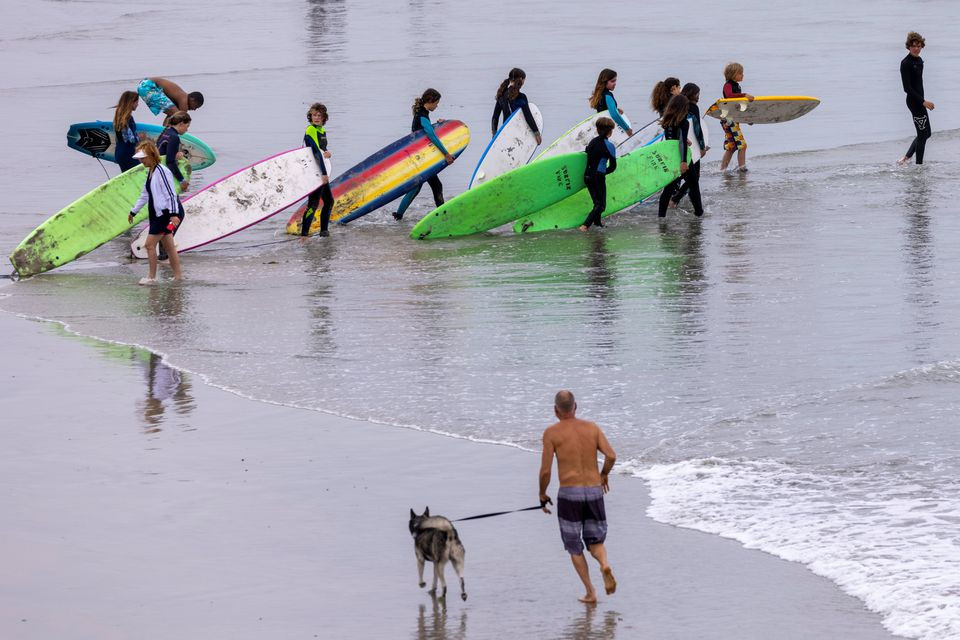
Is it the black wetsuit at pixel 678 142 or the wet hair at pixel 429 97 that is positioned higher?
the wet hair at pixel 429 97

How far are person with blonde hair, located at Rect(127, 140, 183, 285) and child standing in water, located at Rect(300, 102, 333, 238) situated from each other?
2.01 meters

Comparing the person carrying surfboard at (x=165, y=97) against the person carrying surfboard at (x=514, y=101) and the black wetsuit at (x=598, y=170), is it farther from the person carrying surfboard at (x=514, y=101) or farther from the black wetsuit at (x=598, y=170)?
the black wetsuit at (x=598, y=170)

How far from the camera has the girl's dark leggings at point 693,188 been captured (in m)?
16.4

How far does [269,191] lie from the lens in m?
16.4

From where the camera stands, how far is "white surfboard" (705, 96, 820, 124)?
18422mm

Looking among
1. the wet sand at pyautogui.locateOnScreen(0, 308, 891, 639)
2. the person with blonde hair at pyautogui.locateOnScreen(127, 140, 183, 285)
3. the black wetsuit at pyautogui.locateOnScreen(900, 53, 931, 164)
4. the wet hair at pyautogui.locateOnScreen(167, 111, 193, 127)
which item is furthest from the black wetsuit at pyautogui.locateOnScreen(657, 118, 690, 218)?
the wet sand at pyautogui.locateOnScreen(0, 308, 891, 639)

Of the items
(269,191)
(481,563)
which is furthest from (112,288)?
(481,563)

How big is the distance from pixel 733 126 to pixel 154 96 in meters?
7.38

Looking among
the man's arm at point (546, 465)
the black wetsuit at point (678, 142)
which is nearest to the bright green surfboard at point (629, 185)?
the black wetsuit at point (678, 142)

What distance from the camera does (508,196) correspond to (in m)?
16.2

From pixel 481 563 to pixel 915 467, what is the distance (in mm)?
2819

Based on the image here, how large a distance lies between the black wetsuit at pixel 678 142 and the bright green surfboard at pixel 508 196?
1046mm

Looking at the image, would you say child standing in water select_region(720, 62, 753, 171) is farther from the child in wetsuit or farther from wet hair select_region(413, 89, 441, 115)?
wet hair select_region(413, 89, 441, 115)

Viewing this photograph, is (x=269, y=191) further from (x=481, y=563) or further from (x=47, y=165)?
(x=481, y=563)
